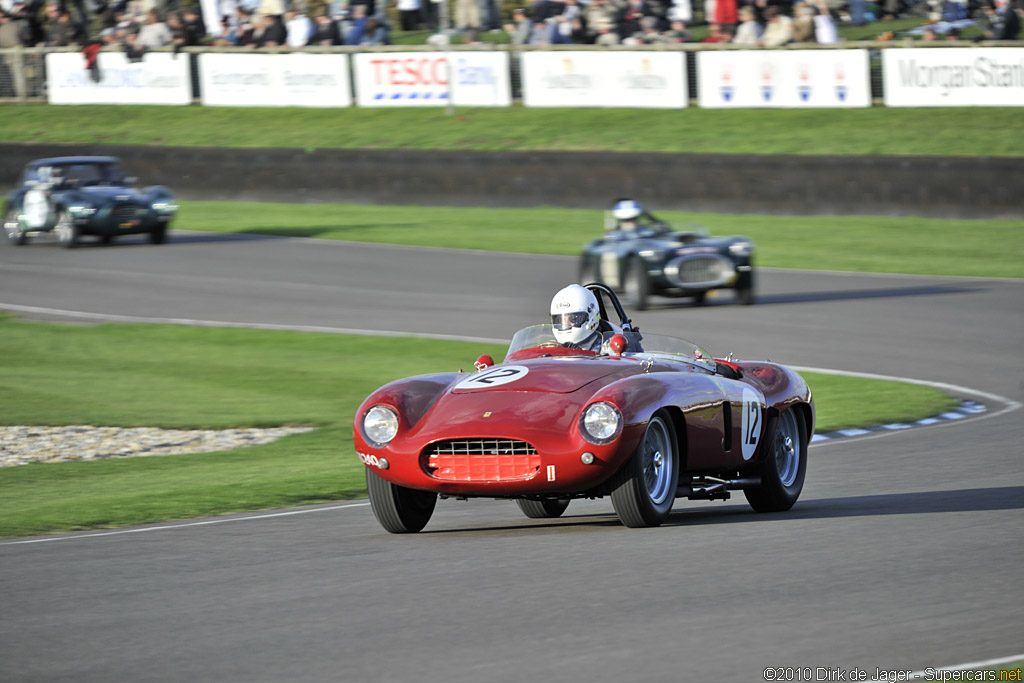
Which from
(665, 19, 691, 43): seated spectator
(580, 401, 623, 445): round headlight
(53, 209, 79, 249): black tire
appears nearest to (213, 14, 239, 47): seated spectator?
(53, 209, 79, 249): black tire

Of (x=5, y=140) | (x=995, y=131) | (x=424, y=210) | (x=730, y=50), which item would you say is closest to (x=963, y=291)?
(x=995, y=131)

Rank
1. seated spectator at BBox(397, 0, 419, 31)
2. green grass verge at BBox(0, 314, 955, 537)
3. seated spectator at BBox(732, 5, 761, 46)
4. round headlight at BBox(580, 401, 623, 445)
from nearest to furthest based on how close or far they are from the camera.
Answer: round headlight at BBox(580, 401, 623, 445) → green grass verge at BBox(0, 314, 955, 537) → seated spectator at BBox(732, 5, 761, 46) → seated spectator at BBox(397, 0, 419, 31)

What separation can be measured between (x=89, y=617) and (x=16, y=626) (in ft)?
0.84

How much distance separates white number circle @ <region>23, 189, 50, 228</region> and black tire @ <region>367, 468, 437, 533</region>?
778 inches

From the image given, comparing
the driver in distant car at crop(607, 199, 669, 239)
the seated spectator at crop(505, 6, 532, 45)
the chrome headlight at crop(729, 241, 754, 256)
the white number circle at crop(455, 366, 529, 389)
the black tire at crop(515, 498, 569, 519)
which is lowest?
the chrome headlight at crop(729, 241, 754, 256)

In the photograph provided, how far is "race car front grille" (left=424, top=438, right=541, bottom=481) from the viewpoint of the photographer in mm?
7422

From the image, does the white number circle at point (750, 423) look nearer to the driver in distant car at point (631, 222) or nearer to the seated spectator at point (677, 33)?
the driver in distant car at point (631, 222)

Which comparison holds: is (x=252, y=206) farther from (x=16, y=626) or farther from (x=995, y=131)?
(x=16, y=626)

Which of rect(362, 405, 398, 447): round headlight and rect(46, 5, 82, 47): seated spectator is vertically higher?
rect(46, 5, 82, 47): seated spectator

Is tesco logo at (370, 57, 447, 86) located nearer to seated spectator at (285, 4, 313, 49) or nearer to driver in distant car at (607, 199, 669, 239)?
seated spectator at (285, 4, 313, 49)

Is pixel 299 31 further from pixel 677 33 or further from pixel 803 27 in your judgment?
pixel 803 27

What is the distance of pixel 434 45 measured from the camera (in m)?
32.0

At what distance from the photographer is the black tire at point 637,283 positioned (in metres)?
19.6

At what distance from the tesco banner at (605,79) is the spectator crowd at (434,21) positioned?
45 cm
